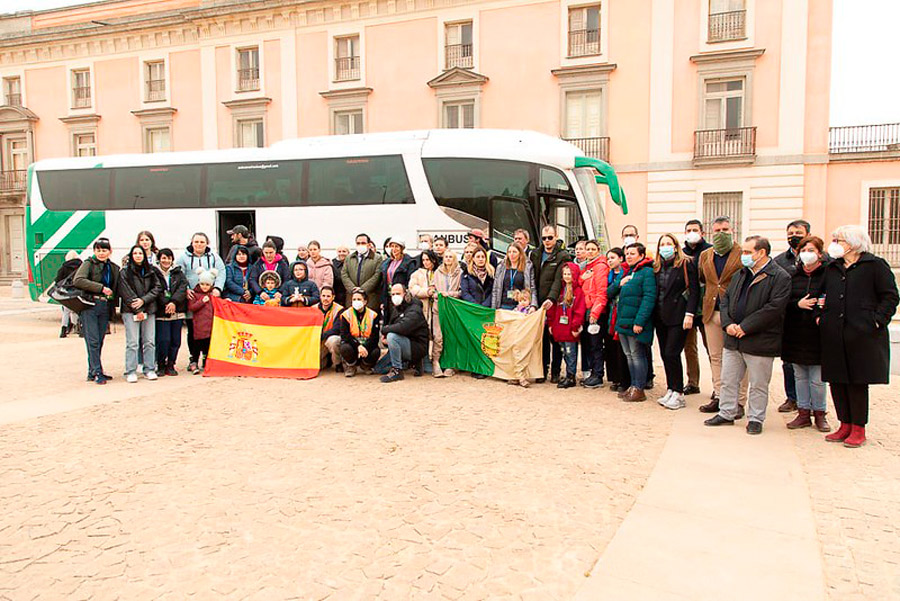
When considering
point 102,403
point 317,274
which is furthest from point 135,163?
point 102,403

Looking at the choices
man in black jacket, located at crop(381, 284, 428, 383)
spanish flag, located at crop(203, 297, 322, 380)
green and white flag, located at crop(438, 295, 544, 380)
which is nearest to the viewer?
green and white flag, located at crop(438, 295, 544, 380)

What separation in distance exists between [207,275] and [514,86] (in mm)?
17235

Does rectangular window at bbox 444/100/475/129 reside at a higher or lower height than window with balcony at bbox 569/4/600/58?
lower

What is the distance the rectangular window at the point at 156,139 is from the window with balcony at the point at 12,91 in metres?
8.10

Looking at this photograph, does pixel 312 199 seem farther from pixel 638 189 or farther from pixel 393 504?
pixel 638 189

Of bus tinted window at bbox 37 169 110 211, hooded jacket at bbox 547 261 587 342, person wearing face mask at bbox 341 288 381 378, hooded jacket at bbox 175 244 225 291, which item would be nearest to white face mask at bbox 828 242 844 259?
hooded jacket at bbox 547 261 587 342

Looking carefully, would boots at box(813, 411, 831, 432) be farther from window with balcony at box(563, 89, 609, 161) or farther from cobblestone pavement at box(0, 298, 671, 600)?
window with balcony at box(563, 89, 609, 161)

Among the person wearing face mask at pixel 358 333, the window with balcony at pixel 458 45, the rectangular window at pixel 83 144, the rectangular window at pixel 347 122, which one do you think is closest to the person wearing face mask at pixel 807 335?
the person wearing face mask at pixel 358 333

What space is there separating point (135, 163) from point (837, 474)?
15.2 metres

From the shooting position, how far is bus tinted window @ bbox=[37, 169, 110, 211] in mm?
15227

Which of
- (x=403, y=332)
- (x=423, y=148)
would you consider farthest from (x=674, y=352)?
(x=423, y=148)

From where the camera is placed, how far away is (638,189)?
2203cm

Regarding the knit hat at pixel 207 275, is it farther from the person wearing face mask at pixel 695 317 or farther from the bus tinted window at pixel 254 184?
the person wearing face mask at pixel 695 317

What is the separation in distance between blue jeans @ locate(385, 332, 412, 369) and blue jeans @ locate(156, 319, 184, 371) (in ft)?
9.82
